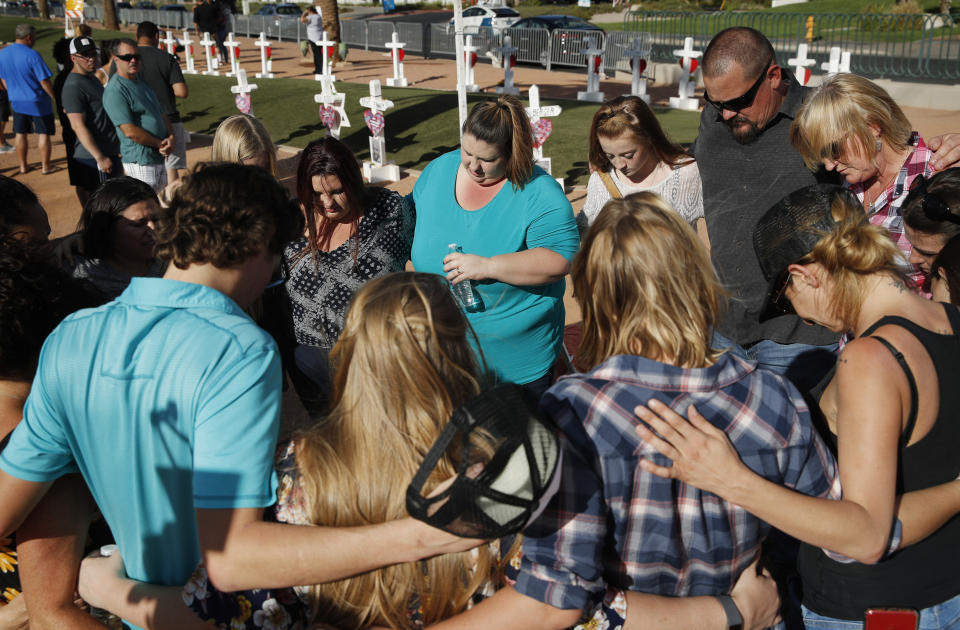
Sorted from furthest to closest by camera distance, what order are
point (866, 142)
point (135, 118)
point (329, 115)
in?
point (329, 115) < point (135, 118) < point (866, 142)

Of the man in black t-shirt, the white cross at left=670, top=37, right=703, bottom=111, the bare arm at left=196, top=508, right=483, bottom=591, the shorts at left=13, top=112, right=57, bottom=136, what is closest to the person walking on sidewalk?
the shorts at left=13, top=112, right=57, bottom=136

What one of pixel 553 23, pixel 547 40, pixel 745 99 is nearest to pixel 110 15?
pixel 553 23

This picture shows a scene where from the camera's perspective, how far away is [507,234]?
316 cm

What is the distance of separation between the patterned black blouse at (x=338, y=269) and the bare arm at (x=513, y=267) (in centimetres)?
40

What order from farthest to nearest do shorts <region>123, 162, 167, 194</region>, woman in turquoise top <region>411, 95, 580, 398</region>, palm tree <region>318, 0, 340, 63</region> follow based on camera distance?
palm tree <region>318, 0, 340, 63</region> < shorts <region>123, 162, 167, 194</region> < woman in turquoise top <region>411, 95, 580, 398</region>

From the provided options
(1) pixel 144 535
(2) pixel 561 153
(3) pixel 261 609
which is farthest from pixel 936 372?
(2) pixel 561 153

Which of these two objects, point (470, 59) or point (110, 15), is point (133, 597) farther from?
point (110, 15)

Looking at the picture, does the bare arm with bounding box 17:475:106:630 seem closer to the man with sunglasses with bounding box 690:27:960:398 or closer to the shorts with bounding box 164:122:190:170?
the man with sunglasses with bounding box 690:27:960:398

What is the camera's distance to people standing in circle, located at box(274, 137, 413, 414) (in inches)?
128

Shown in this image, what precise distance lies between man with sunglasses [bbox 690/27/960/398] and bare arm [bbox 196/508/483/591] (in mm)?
1965

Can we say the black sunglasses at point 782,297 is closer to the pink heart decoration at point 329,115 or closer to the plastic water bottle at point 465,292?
the plastic water bottle at point 465,292

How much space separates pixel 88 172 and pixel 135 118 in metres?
0.99

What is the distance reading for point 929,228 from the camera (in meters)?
2.38

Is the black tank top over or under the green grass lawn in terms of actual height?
under
